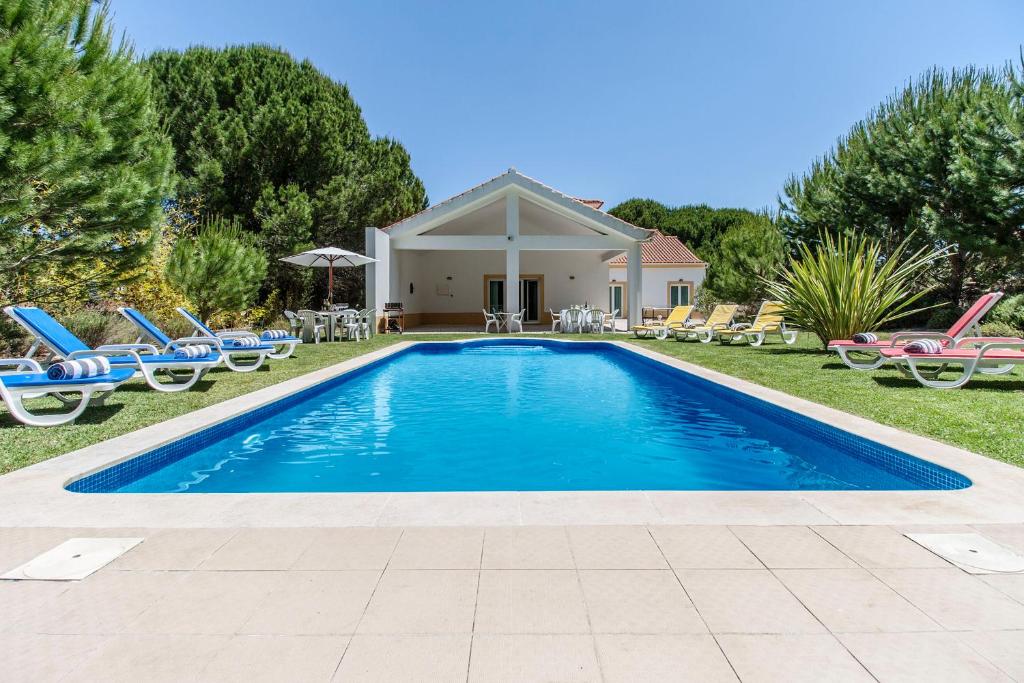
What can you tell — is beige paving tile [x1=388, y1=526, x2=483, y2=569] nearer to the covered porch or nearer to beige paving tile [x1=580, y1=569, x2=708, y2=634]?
beige paving tile [x1=580, y1=569, x2=708, y2=634]

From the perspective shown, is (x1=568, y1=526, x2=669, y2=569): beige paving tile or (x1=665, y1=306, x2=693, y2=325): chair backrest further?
(x1=665, y1=306, x2=693, y2=325): chair backrest

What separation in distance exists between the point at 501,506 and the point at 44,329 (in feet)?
18.8

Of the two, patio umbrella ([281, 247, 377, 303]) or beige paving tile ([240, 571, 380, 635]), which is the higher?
patio umbrella ([281, 247, 377, 303])

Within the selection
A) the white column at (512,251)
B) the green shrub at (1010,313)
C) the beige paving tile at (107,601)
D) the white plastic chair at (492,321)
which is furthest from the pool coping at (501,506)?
the white column at (512,251)

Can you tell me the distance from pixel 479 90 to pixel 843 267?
58.1 feet

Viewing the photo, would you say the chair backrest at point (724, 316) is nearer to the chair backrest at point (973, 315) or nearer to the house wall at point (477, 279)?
the chair backrest at point (973, 315)

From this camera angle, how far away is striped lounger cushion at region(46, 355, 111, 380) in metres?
5.23

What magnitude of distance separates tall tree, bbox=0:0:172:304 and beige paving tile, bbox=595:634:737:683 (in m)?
9.29

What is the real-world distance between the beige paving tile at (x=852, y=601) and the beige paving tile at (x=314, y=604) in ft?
5.06

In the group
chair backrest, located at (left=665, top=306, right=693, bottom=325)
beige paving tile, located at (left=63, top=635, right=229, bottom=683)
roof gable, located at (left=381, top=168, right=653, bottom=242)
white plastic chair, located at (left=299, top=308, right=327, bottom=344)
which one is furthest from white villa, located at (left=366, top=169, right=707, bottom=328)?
beige paving tile, located at (left=63, top=635, right=229, bottom=683)

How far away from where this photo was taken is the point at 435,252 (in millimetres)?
23828

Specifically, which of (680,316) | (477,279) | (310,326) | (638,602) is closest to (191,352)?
(638,602)

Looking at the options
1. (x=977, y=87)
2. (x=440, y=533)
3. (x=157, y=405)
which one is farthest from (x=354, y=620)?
(x=977, y=87)

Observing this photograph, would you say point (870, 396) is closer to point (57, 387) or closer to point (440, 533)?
point (440, 533)
